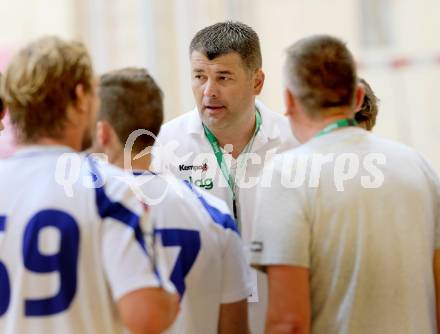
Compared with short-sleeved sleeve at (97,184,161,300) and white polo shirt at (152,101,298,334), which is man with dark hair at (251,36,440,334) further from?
white polo shirt at (152,101,298,334)

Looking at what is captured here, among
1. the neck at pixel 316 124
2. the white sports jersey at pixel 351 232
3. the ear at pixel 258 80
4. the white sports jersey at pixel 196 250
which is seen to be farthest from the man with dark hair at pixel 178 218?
the ear at pixel 258 80

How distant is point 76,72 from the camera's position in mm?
1640

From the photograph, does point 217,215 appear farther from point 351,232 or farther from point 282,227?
point 351,232

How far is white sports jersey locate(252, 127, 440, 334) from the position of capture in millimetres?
1768

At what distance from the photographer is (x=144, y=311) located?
5.04 feet

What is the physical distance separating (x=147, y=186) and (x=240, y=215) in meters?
0.77

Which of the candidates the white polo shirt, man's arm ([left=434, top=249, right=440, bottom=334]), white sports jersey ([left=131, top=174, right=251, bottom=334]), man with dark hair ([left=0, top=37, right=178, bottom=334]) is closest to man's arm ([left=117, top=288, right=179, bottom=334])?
man with dark hair ([left=0, top=37, right=178, bottom=334])

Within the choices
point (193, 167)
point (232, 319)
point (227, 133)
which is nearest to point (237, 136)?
point (227, 133)

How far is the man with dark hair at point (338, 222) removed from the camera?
1759 millimetres

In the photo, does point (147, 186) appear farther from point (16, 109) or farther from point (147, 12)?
point (147, 12)

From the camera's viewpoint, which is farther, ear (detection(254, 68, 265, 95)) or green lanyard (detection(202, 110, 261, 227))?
ear (detection(254, 68, 265, 95))

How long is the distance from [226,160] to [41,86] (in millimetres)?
1191

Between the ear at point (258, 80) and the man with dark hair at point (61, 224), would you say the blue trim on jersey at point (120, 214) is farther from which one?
the ear at point (258, 80)

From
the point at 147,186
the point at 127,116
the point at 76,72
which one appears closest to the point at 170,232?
the point at 147,186
